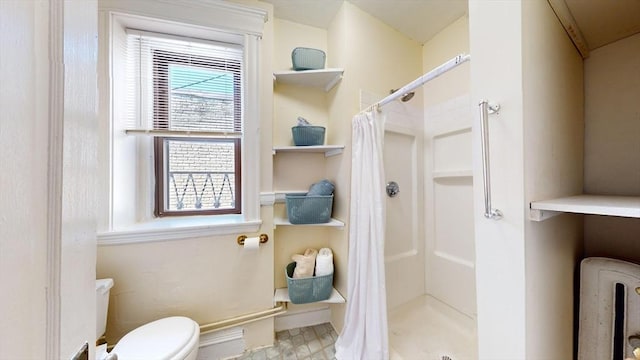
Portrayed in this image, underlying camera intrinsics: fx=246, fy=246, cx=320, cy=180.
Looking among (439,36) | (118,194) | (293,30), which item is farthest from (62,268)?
(439,36)

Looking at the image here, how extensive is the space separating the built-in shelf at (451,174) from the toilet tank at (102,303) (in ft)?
7.50

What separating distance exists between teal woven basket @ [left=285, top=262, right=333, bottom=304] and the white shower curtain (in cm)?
18

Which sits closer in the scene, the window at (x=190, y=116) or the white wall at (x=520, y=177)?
the white wall at (x=520, y=177)

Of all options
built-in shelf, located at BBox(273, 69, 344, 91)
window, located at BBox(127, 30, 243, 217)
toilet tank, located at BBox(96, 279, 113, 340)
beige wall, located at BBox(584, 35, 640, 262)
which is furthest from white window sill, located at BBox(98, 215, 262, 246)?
beige wall, located at BBox(584, 35, 640, 262)

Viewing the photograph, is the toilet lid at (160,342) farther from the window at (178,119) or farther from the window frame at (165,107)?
the window frame at (165,107)

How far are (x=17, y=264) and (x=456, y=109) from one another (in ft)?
7.17

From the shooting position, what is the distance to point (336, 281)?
185 cm

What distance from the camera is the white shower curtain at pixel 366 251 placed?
1417mm

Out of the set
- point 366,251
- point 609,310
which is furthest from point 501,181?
point 366,251

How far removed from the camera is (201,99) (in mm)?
1737

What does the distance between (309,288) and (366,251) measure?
0.49 meters

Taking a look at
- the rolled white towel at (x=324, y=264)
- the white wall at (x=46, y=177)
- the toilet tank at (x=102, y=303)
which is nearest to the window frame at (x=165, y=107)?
the toilet tank at (x=102, y=303)

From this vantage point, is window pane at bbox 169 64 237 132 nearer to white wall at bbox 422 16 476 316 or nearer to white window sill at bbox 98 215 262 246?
white window sill at bbox 98 215 262 246

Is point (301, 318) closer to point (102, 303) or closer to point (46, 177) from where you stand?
point (102, 303)
